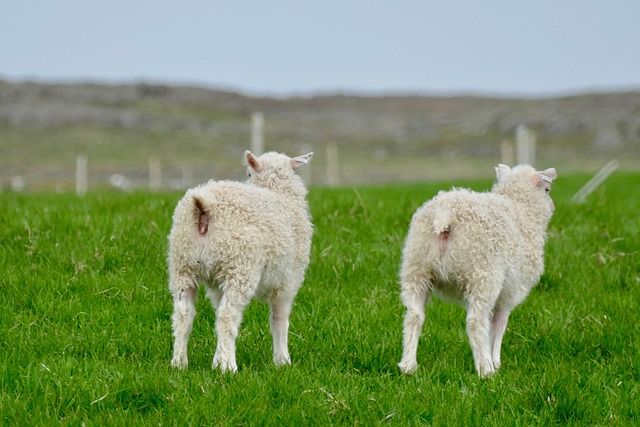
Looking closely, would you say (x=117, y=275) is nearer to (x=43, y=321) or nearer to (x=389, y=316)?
(x=43, y=321)

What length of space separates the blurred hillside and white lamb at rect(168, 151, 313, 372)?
45876mm

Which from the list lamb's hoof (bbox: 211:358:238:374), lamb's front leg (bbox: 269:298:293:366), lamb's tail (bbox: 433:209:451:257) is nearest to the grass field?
lamb's hoof (bbox: 211:358:238:374)

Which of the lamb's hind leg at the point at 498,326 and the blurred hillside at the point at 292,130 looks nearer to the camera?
the lamb's hind leg at the point at 498,326

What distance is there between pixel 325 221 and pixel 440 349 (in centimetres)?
340

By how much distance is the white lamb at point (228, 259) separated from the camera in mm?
5434

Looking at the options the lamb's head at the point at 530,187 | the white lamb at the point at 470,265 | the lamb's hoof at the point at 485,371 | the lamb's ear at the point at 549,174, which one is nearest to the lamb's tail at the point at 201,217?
the white lamb at the point at 470,265

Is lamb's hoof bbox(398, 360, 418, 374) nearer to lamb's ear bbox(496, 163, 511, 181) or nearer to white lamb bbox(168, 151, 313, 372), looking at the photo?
white lamb bbox(168, 151, 313, 372)

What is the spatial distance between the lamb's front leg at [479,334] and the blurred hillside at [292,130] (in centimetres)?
4607

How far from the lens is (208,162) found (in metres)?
67.6

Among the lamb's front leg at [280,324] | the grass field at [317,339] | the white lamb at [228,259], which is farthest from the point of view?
the lamb's front leg at [280,324]

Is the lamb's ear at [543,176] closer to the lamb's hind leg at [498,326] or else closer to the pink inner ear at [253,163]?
the lamb's hind leg at [498,326]

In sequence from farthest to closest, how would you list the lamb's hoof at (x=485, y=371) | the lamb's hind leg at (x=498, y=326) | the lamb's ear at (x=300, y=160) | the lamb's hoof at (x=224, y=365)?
1. the lamb's ear at (x=300, y=160)
2. the lamb's hind leg at (x=498, y=326)
3. the lamb's hoof at (x=485, y=371)
4. the lamb's hoof at (x=224, y=365)

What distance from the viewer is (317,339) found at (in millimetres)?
6418

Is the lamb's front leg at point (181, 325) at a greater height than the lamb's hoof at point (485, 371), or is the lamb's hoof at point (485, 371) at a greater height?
the lamb's front leg at point (181, 325)
